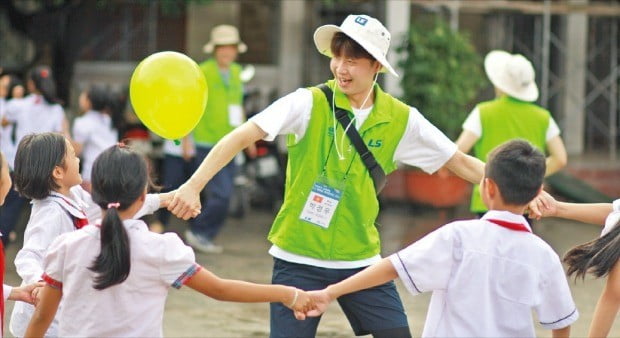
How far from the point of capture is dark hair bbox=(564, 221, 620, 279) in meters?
→ 4.59

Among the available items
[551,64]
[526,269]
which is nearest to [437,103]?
[551,64]

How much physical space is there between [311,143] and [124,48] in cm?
894

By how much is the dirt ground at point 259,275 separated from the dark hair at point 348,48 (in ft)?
8.50

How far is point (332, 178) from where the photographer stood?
491 centimetres

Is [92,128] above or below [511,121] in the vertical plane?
below

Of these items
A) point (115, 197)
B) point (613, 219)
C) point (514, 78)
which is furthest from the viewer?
point (514, 78)

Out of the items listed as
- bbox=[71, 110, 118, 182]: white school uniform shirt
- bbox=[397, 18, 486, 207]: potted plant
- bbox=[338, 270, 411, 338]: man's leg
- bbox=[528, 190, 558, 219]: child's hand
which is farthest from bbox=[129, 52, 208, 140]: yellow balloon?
bbox=[397, 18, 486, 207]: potted plant

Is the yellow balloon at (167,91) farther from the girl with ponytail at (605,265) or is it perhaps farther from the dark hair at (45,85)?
the dark hair at (45,85)

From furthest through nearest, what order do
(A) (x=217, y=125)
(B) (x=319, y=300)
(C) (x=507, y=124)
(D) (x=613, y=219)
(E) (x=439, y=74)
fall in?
(E) (x=439, y=74), (A) (x=217, y=125), (C) (x=507, y=124), (D) (x=613, y=219), (B) (x=319, y=300)

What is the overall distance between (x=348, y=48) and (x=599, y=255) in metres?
1.29

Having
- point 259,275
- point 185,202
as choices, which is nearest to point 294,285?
point 185,202

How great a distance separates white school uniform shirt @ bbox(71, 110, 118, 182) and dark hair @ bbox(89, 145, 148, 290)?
5612mm

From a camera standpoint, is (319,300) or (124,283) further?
(319,300)

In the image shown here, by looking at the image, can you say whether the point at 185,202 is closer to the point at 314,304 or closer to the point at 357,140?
the point at 314,304
